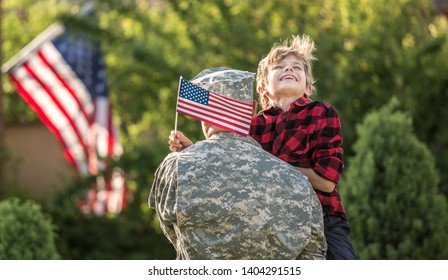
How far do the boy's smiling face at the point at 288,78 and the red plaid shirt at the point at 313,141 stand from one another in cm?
5

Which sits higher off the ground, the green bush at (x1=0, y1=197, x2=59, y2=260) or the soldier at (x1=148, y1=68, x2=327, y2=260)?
the soldier at (x1=148, y1=68, x2=327, y2=260)

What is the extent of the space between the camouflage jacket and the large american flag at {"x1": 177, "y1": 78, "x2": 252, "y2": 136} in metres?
0.10

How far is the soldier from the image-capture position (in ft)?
13.5

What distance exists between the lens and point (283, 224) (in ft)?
13.6

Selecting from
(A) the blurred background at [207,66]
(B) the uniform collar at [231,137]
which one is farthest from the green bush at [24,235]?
(A) the blurred background at [207,66]

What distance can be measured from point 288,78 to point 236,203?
0.76m

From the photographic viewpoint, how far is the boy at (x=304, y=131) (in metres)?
Result: 4.44

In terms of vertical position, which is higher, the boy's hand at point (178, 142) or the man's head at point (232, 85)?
the man's head at point (232, 85)

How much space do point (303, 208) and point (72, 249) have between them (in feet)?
25.7

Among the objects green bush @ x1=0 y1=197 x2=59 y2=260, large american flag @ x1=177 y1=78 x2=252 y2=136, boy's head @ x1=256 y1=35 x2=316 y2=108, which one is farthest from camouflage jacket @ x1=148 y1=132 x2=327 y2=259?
green bush @ x1=0 y1=197 x2=59 y2=260

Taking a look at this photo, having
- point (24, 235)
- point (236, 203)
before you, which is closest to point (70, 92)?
point (24, 235)

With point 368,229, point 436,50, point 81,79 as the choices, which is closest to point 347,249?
point 368,229

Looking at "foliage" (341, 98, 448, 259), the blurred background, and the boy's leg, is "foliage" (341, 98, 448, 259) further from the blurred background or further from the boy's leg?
the boy's leg

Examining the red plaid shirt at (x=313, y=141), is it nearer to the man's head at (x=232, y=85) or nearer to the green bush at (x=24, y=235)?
the man's head at (x=232, y=85)
